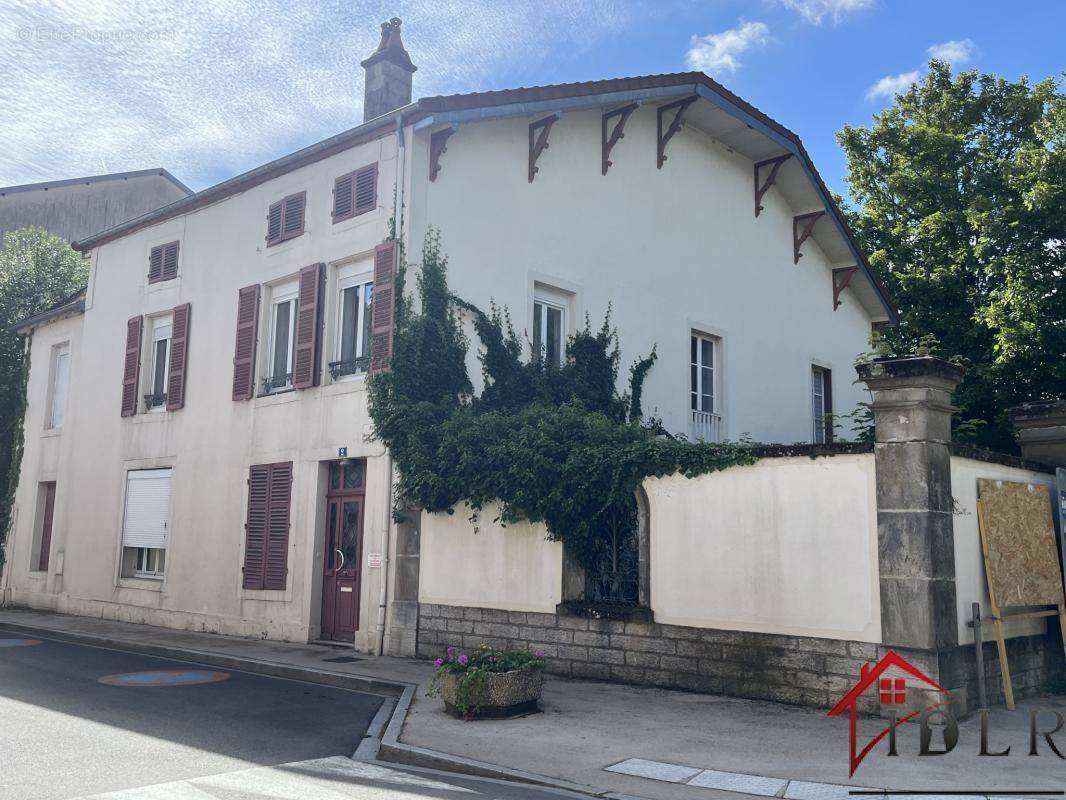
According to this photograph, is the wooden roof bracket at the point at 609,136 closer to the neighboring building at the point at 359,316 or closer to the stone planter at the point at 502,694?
the neighboring building at the point at 359,316

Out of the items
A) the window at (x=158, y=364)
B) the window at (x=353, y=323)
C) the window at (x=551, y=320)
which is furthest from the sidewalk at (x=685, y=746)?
the window at (x=158, y=364)

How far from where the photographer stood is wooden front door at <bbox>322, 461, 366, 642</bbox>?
12.7 meters

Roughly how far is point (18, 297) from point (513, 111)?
15641 millimetres

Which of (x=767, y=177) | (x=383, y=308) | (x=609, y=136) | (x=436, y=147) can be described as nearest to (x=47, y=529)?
(x=383, y=308)

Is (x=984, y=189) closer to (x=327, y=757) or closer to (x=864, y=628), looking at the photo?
(x=864, y=628)

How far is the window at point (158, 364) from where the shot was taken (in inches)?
656

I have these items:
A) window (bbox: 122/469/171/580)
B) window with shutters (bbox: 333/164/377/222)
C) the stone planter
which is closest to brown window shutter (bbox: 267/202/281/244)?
window with shutters (bbox: 333/164/377/222)

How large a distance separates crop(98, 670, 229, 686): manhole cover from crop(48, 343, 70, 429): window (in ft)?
33.4

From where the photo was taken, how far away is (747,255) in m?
17.2

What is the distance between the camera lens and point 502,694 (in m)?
7.98

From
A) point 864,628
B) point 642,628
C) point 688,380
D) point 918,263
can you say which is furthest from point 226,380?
point 918,263

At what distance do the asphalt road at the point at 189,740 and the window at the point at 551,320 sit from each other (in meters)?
5.92

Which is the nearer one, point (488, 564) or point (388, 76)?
point (488, 564)

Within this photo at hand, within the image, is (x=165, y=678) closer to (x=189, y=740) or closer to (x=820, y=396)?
(x=189, y=740)
